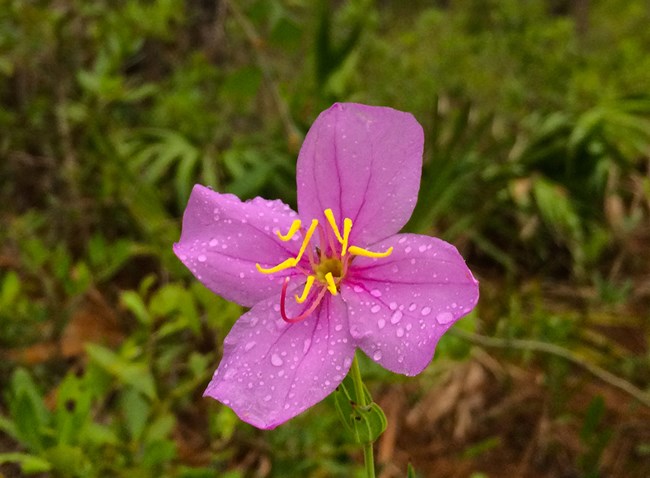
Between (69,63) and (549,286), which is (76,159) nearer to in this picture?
(69,63)

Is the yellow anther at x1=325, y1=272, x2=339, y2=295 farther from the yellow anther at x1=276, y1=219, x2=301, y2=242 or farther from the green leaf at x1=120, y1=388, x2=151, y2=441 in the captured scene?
the green leaf at x1=120, y1=388, x2=151, y2=441

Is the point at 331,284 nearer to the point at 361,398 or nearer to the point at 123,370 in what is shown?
the point at 361,398

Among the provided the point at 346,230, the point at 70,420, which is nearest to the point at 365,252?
the point at 346,230

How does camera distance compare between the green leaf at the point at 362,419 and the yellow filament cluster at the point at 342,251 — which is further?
the yellow filament cluster at the point at 342,251

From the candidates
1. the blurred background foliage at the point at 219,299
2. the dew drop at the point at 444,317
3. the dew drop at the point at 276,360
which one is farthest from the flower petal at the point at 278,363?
the blurred background foliage at the point at 219,299

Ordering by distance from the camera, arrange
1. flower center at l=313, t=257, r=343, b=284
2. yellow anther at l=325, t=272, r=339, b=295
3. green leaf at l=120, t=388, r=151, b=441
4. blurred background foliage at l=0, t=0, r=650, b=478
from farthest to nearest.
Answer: blurred background foliage at l=0, t=0, r=650, b=478 → green leaf at l=120, t=388, r=151, b=441 → flower center at l=313, t=257, r=343, b=284 → yellow anther at l=325, t=272, r=339, b=295

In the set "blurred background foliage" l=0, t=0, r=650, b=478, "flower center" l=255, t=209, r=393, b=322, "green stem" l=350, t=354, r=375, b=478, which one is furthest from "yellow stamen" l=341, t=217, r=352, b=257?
"blurred background foliage" l=0, t=0, r=650, b=478

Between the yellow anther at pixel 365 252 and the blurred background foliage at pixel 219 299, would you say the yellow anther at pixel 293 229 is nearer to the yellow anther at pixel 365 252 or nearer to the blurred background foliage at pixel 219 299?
the yellow anther at pixel 365 252
